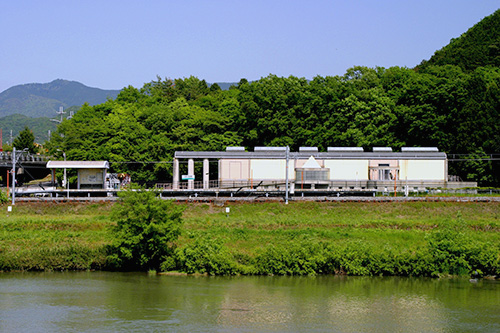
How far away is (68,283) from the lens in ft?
122

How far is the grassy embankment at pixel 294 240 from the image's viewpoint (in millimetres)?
40156

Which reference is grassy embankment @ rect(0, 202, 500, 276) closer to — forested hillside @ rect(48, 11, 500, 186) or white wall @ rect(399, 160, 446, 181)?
white wall @ rect(399, 160, 446, 181)

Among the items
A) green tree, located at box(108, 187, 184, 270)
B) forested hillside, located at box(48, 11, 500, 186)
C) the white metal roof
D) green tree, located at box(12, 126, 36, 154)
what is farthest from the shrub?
green tree, located at box(12, 126, 36, 154)

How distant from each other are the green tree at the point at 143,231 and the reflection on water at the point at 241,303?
129cm

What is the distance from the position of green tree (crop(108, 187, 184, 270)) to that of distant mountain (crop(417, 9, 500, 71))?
76513 mm

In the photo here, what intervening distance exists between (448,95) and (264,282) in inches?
1701

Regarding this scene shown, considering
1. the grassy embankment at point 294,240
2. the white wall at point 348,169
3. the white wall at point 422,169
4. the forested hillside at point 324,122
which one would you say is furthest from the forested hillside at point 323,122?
the grassy embankment at point 294,240

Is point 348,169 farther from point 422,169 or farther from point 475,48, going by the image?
point 475,48

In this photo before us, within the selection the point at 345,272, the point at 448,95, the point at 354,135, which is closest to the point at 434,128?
the point at 448,95

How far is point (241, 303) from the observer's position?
109 ft

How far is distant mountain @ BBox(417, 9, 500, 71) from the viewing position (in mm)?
104750

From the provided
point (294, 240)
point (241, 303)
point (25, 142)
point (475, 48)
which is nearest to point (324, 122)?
point (294, 240)

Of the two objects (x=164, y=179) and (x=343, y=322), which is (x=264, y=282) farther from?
(x=164, y=179)

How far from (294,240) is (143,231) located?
10445 mm
